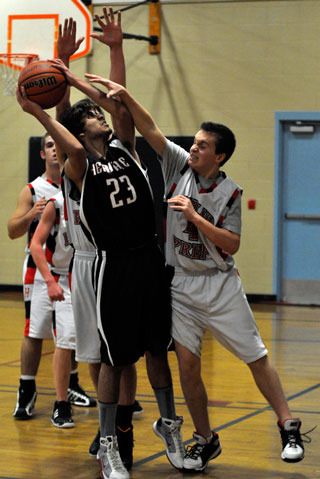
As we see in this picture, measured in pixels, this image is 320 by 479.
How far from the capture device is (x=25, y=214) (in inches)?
250

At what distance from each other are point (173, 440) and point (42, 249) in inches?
65.7

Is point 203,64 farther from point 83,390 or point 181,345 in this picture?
point 181,345

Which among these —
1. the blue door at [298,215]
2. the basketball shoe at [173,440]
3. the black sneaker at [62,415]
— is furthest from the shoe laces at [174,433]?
the blue door at [298,215]

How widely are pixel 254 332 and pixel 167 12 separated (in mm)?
9294

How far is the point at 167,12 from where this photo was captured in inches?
532

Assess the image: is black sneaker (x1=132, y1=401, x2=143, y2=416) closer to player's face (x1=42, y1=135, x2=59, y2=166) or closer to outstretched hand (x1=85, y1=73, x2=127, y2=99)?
player's face (x1=42, y1=135, x2=59, y2=166)

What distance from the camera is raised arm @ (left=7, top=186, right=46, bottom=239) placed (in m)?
6.21

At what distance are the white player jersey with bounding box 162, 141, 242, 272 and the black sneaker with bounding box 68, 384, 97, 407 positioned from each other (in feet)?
6.21

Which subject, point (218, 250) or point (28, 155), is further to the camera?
point (28, 155)

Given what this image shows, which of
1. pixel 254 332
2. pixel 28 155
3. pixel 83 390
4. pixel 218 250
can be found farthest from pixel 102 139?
pixel 28 155

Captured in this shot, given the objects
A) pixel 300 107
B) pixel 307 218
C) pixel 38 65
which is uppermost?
pixel 38 65

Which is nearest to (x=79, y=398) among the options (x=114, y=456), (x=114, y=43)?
(x=114, y=456)

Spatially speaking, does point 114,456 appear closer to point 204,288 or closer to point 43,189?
point 204,288

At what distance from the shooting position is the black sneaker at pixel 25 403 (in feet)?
20.1
